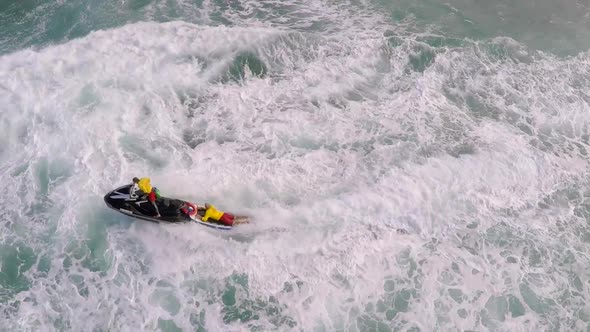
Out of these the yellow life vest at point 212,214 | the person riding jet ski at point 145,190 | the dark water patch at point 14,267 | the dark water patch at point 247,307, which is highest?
the person riding jet ski at point 145,190

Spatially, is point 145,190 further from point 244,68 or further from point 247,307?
point 244,68

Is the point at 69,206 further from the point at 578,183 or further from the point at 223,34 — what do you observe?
the point at 578,183

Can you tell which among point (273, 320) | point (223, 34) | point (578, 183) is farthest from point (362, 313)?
point (223, 34)

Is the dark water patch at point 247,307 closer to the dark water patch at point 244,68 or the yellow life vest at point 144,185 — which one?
the yellow life vest at point 144,185

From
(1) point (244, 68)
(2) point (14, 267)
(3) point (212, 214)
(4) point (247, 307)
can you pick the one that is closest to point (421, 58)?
(1) point (244, 68)

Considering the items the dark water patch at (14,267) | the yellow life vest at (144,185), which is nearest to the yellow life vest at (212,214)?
the yellow life vest at (144,185)
